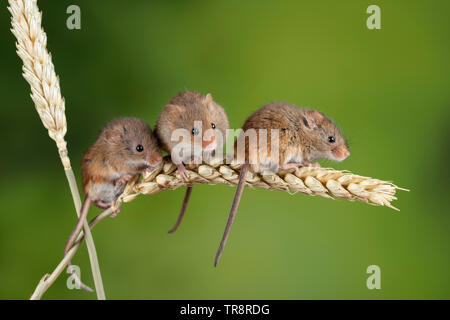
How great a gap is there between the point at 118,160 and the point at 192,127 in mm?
284

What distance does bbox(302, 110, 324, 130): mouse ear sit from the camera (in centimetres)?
175

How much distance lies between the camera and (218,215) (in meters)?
2.96

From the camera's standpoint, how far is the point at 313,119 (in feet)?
5.76

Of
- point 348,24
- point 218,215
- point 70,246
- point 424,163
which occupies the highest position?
point 348,24

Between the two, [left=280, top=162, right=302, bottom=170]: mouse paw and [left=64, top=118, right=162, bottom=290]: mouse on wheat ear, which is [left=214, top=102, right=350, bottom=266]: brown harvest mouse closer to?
[left=280, top=162, right=302, bottom=170]: mouse paw

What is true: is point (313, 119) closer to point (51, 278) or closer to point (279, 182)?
point (279, 182)

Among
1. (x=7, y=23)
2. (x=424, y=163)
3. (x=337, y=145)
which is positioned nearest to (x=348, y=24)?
(x=424, y=163)

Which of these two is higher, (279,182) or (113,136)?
(113,136)

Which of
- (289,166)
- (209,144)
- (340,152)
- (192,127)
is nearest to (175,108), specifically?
(192,127)

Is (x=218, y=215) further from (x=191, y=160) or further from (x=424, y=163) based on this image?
(x=191, y=160)

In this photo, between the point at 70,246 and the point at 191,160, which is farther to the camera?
the point at 191,160

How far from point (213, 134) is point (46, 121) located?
0.57 metres

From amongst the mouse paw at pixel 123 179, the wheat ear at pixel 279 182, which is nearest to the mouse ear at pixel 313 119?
the wheat ear at pixel 279 182

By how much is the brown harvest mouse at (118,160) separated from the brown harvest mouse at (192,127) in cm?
6
